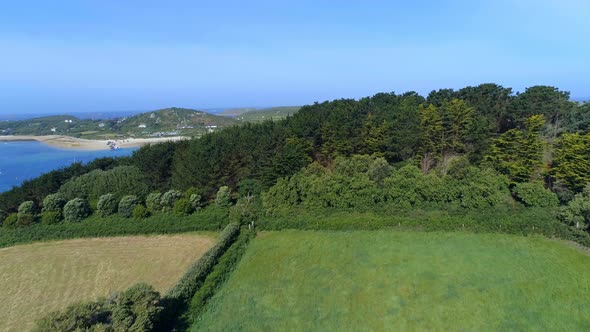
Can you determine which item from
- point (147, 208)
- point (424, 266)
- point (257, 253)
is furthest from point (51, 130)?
point (424, 266)

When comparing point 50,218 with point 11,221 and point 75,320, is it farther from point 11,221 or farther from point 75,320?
point 75,320

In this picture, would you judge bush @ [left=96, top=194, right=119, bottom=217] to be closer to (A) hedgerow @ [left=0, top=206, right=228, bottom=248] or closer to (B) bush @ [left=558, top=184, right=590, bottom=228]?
(A) hedgerow @ [left=0, top=206, right=228, bottom=248]

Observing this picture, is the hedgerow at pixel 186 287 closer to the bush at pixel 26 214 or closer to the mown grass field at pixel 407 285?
the mown grass field at pixel 407 285

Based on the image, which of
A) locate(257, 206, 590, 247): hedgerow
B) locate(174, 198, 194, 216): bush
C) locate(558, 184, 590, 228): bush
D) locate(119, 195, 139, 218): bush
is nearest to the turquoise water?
locate(119, 195, 139, 218): bush

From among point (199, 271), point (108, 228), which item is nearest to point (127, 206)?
point (108, 228)

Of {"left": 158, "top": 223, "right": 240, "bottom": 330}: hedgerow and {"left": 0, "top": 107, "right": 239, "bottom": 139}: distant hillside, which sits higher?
{"left": 0, "top": 107, "right": 239, "bottom": 139}: distant hillside

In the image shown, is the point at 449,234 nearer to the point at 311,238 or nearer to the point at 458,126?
the point at 311,238
